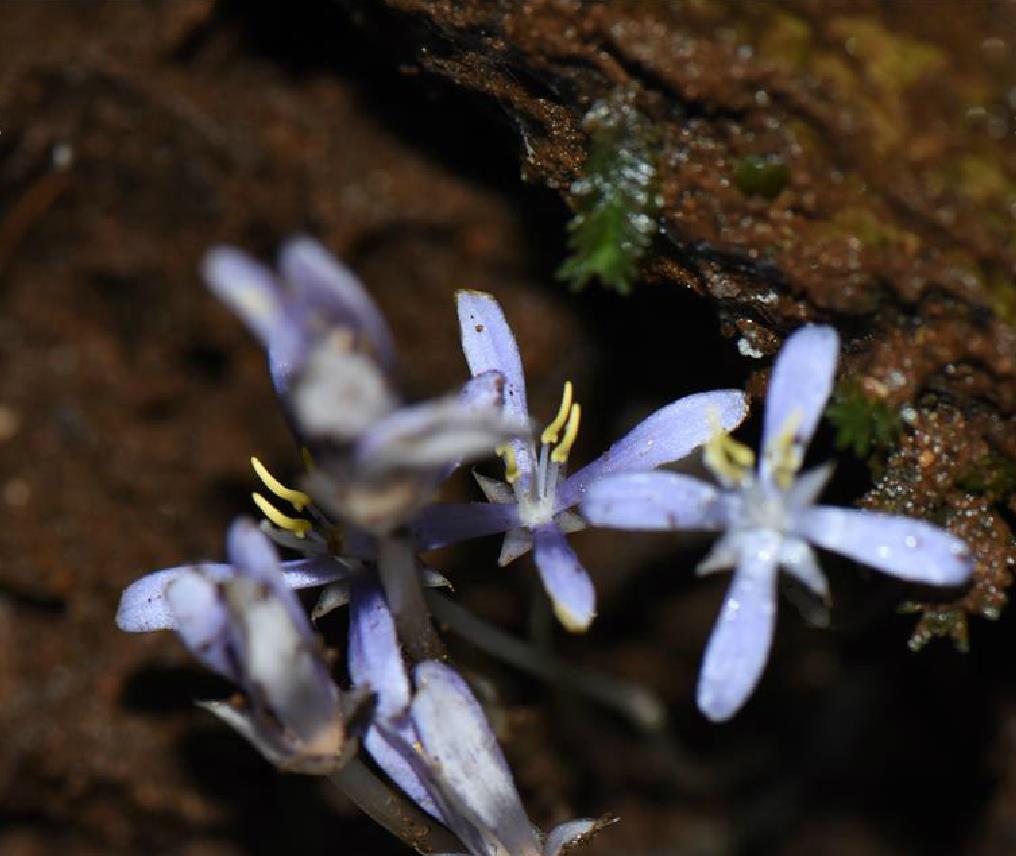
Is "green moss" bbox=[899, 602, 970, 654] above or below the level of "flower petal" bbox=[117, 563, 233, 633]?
above

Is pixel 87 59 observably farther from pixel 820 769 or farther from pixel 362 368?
pixel 820 769

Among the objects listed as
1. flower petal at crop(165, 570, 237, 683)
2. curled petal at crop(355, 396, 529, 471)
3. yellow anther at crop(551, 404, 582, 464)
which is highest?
curled petal at crop(355, 396, 529, 471)

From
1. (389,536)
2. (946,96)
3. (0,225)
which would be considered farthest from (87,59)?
(946,96)

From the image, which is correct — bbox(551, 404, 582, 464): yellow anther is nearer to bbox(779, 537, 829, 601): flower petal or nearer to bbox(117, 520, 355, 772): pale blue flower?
bbox(779, 537, 829, 601): flower petal

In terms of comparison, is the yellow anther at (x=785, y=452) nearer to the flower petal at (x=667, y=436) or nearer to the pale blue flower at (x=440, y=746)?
the flower petal at (x=667, y=436)

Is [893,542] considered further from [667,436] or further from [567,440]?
[567,440]

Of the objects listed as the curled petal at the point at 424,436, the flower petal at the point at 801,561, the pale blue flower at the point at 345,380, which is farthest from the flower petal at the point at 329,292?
the flower petal at the point at 801,561

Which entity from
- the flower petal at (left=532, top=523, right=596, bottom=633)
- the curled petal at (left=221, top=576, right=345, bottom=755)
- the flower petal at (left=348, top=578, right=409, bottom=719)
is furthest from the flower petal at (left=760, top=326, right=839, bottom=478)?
the curled petal at (left=221, top=576, right=345, bottom=755)
